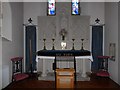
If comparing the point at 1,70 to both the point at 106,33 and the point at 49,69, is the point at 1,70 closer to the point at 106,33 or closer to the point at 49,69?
the point at 49,69

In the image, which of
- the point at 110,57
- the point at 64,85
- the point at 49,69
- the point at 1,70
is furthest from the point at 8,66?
the point at 110,57

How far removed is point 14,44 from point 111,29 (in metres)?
3.45

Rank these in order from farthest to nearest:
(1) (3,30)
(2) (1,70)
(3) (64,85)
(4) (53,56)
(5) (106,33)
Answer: (5) (106,33) → (4) (53,56) → (1) (3,30) → (2) (1,70) → (3) (64,85)

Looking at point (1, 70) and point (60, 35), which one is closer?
point (1, 70)

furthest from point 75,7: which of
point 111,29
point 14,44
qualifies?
point 14,44

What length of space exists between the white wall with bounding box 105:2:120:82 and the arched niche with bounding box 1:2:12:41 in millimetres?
3430

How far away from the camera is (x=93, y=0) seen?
7746 millimetres

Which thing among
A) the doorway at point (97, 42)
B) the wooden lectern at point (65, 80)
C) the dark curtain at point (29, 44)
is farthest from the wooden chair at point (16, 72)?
the doorway at point (97, 42)

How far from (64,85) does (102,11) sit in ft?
16.9

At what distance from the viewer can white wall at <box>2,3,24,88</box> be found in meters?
5.39

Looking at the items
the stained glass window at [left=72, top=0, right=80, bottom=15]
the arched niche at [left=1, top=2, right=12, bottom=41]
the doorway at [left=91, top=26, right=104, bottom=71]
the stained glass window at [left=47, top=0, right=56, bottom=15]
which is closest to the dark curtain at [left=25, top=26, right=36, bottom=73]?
the stained glass window at [left=47, top=0, right=56, bottom=15]

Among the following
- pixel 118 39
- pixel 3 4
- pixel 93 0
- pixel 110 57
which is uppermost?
pixel 93 0

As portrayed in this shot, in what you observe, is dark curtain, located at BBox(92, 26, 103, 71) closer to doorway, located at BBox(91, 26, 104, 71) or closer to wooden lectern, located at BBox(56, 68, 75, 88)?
doorway, located at BBox(91, 26, 104, 71)

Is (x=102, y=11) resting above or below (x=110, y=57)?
above
